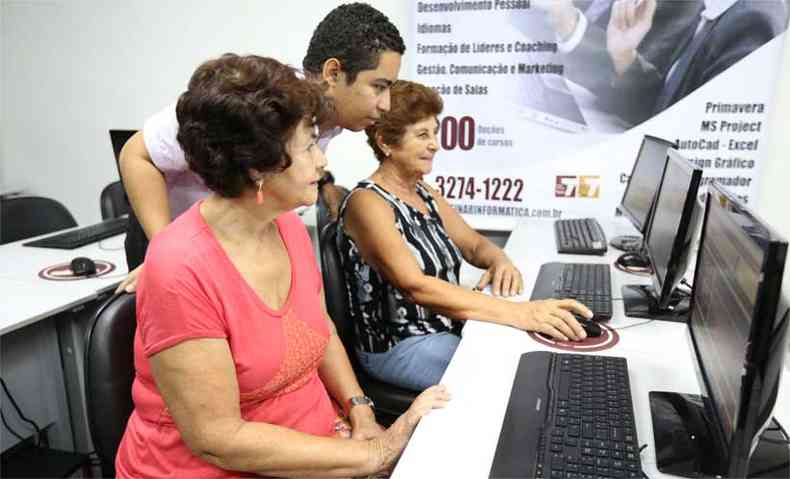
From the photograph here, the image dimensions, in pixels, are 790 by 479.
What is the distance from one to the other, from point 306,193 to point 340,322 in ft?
2.14

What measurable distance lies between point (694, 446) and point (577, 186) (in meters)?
1.80

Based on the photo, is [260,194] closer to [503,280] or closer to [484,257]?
[503,280]

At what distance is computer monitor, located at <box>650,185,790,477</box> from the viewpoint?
0.63 metres

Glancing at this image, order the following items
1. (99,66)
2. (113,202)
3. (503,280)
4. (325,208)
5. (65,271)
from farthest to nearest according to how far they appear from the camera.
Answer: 1. (99,66)
2. (113,202)
3. (325,208)
4. (65,271)
5. (503,280)

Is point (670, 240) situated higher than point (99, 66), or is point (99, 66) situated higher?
point (99, 66)

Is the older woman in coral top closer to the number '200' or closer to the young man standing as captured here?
the young man standing

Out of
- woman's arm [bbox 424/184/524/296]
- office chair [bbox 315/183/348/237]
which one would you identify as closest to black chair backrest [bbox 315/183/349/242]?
office chair [bbox 315/183/348/237]

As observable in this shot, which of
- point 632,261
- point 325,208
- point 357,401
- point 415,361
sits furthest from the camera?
point 325,208

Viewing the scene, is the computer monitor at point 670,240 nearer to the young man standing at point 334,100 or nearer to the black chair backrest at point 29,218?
the young man standing at point 334,100

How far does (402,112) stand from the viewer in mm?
1678

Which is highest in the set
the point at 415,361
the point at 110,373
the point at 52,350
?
the point at 110,373

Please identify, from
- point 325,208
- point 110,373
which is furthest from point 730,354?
point 325,208

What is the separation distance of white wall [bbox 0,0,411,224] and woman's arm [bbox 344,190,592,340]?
4.29 feet

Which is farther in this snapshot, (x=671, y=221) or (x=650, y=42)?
(x=650, y=42)
